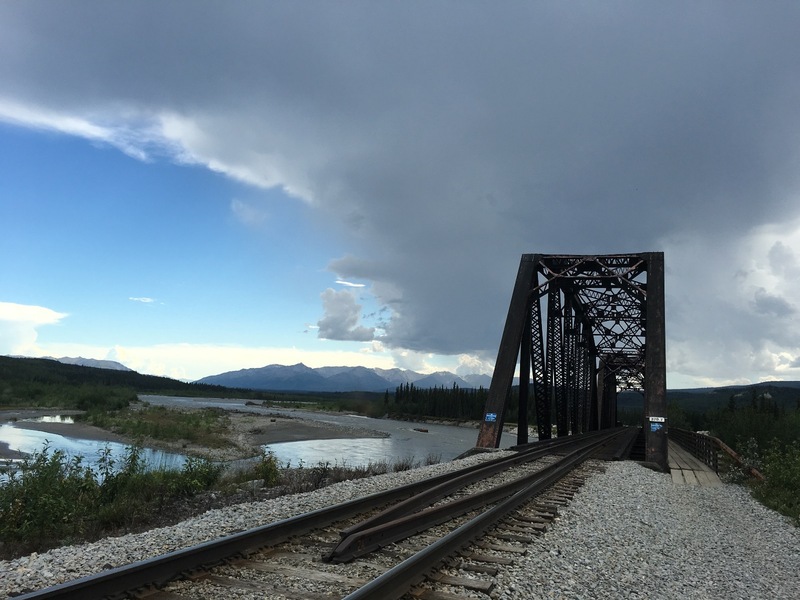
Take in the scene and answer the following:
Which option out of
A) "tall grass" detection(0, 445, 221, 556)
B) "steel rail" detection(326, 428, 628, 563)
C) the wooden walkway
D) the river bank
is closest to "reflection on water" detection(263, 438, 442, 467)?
the river bank

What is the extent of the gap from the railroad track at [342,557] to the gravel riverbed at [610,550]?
50 centimetres

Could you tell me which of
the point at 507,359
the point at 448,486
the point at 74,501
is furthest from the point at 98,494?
the point at 507,359

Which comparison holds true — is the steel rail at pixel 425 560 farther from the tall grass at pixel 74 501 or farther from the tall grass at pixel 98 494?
the tall grass at pixel 74 501

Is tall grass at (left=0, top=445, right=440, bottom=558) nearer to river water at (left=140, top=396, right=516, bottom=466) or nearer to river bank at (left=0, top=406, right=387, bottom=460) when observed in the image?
river water at (left=140, top=396, right=516, bottom=466)

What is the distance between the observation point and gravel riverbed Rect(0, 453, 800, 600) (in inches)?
193

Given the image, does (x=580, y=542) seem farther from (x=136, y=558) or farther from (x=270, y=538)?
(x=136, y=558)

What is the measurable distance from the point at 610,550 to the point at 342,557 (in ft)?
10.8

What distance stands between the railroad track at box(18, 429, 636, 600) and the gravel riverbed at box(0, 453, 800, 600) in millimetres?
498

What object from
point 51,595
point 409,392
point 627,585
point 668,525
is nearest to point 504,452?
point 668,525

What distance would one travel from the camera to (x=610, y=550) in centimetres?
641

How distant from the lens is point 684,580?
566cm

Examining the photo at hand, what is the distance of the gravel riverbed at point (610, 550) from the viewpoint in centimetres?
490

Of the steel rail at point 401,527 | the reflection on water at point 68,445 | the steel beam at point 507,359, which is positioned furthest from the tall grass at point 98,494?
the reflection on water at point 68,445

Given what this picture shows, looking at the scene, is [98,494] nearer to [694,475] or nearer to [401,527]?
[401,527]
